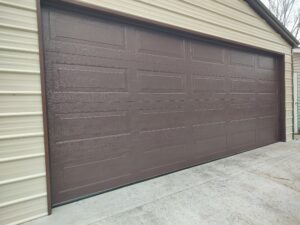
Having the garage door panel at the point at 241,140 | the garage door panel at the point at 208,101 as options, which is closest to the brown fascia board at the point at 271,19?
the garage door panel at the point at 208,101

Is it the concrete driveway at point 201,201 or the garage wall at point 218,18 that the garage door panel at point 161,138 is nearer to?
the concrete driveway at point 201,201

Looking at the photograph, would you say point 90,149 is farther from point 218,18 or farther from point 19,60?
point 218,18

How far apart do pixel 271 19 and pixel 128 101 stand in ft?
13.2

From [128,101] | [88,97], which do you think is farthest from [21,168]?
[128,101]

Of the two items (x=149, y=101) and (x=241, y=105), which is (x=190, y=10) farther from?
(x=241, y=105)

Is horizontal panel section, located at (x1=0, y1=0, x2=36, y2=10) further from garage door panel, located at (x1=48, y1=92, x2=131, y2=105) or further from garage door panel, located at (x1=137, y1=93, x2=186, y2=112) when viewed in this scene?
garage door panel, located at (x1=137, y1=93, x2=186, y2=112)

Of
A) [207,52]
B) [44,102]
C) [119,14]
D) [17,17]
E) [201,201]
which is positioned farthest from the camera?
[207,52]

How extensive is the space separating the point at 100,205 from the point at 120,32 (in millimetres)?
2132

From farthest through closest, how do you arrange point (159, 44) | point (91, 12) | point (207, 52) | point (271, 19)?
point (271, 19)
point (207, 52)
point (159, 44)
point (91, 12)

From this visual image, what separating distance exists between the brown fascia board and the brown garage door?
1116 mm

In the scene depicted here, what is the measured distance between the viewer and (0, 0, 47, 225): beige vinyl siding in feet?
6.24

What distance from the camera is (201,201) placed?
2.34 metres

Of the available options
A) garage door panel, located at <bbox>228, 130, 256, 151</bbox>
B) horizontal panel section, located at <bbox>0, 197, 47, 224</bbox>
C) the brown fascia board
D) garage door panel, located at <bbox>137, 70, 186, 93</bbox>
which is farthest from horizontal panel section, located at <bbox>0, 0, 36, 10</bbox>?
the brown fascia board

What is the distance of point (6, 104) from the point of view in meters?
1.91
